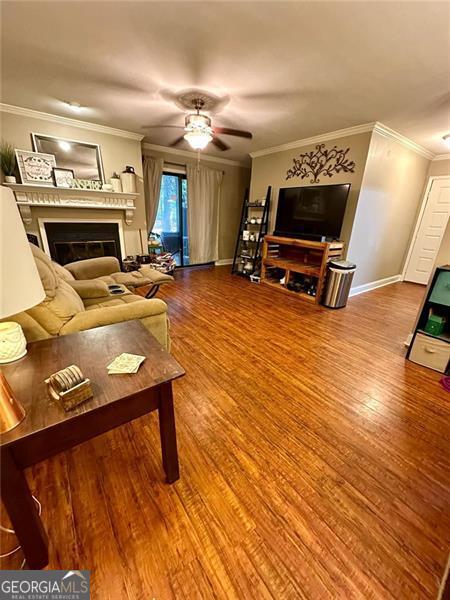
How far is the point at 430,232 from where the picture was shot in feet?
15.9

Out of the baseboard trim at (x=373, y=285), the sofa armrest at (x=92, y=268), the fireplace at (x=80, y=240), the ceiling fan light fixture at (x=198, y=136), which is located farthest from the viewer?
the baseboard trim at (x=373, y=285)

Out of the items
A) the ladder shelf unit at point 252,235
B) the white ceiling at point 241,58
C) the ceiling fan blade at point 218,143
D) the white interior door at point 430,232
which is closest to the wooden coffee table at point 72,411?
the white ceiling at point 241,58

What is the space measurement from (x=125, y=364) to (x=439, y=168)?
6.38 m

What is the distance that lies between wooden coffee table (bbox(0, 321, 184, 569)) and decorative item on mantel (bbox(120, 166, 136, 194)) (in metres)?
3.54

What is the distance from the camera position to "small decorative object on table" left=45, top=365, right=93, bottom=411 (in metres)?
0.81

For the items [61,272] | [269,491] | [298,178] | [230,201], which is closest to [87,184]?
[61,272]

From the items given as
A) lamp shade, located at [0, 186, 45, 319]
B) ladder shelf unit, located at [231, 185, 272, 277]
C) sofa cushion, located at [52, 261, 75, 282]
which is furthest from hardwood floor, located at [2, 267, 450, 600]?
ladder shelf unit, located at [231, 185, 272, 277]

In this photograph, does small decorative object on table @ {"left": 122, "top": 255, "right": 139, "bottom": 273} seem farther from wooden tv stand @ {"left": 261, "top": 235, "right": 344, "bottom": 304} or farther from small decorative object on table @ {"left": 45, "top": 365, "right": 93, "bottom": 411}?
small decorative object on table @ {"left": 45, "top": 365, "right": 93, "bottom": 411}

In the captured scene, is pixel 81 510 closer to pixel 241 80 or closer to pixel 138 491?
pixel 138 491

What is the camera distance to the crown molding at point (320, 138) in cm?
324

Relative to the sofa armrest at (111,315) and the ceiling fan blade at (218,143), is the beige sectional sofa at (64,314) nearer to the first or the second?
the sofa armrest at (111,315)

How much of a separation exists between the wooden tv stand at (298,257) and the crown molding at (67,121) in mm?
2895

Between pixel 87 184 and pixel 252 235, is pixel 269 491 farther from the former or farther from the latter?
pixel 252 235

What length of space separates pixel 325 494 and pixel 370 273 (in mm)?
4161
